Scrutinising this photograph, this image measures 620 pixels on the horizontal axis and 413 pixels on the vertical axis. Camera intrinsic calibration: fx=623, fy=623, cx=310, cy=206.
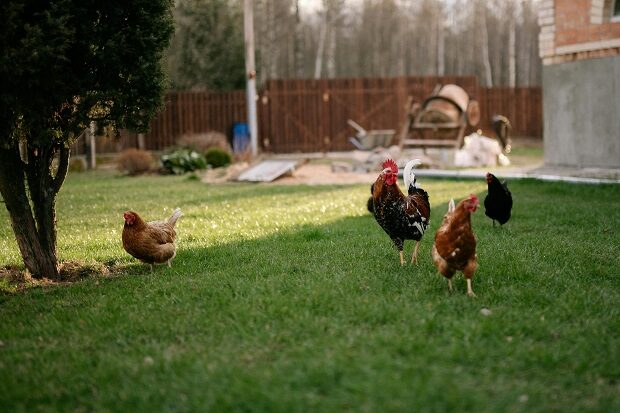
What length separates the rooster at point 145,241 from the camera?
6117 mm

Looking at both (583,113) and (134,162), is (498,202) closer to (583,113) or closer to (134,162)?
(583,113)

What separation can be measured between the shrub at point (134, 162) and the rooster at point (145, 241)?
13.1 meters

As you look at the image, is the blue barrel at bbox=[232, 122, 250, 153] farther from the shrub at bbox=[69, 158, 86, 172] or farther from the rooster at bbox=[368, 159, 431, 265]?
the rooster at bbox=[368, 159, 431, 265]

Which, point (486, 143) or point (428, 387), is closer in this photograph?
point (428, 387)

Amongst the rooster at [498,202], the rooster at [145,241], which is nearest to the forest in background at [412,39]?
the rooster at [498,202]

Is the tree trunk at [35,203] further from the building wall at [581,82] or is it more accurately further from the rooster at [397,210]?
the building wall at [581,82]

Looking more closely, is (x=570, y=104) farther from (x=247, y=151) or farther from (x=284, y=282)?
(x=284, y=282)

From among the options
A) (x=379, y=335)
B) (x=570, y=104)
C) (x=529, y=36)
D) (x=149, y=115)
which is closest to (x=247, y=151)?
(x=570, y=104)

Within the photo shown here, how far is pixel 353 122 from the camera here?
90.2 feet

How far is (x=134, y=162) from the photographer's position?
741 inches

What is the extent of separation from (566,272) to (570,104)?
35.8ft

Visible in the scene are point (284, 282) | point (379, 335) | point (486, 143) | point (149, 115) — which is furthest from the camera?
point (486, 143)

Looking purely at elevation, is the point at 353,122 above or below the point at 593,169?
above

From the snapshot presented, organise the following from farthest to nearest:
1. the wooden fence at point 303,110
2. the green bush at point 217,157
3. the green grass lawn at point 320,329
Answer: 1. the wooden fence at point 303,110
2. the green bush at point 217,157
3. the green grass lawn at point 320,329
